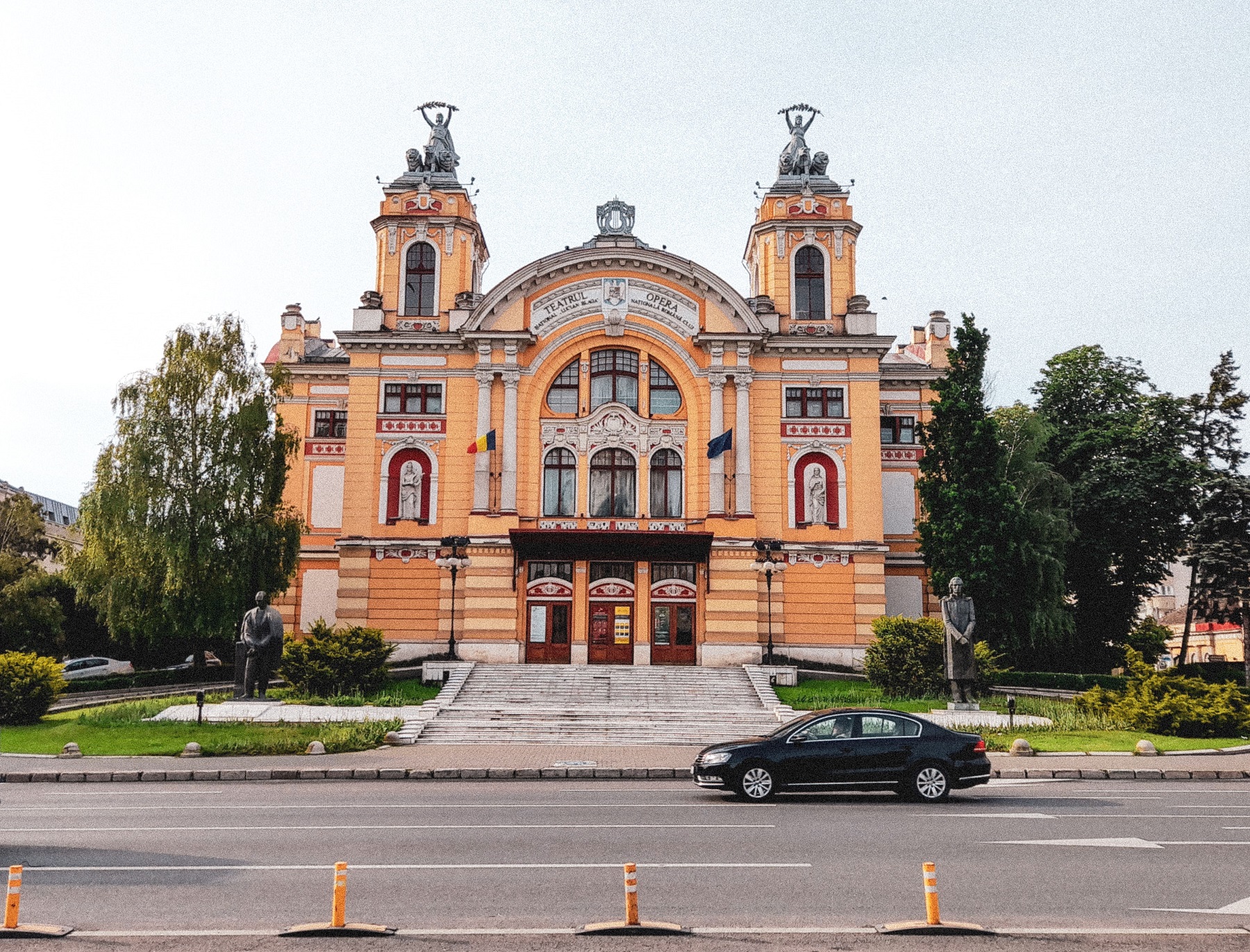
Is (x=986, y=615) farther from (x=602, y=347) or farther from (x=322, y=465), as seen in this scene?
(x=322, y=465)

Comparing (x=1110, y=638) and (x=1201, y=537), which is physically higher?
(x=1201, y=537)

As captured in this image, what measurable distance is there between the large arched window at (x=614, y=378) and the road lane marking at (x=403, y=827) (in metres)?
30.2

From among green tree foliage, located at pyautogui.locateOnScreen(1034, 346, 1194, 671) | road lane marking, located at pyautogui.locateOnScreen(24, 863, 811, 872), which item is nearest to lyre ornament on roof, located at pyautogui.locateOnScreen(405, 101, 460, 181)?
green tree foliage, located at pyautogui.locateOnScreen(1034, 346, 1194, 671)

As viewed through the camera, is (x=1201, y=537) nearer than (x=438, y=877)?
No

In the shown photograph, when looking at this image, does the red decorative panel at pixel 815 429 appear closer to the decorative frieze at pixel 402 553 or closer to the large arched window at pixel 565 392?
the large arched window at pixel 565 392

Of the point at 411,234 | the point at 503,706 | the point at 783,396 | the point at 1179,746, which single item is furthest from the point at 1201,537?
the point at 411,234

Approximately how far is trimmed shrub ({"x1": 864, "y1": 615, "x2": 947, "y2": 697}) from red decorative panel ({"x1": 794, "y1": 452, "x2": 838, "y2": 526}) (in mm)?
9124

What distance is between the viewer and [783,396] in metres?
44.0

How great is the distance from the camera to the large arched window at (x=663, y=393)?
144 ft

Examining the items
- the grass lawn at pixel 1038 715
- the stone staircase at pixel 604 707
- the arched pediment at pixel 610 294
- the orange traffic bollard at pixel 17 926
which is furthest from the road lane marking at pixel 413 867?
the arched pediment at pixel 610 294

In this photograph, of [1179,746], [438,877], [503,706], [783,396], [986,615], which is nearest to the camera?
[438,877]

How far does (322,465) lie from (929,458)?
27.4 m

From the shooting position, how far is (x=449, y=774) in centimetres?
2175

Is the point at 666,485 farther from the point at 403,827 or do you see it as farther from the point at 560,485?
the point at 403,827
